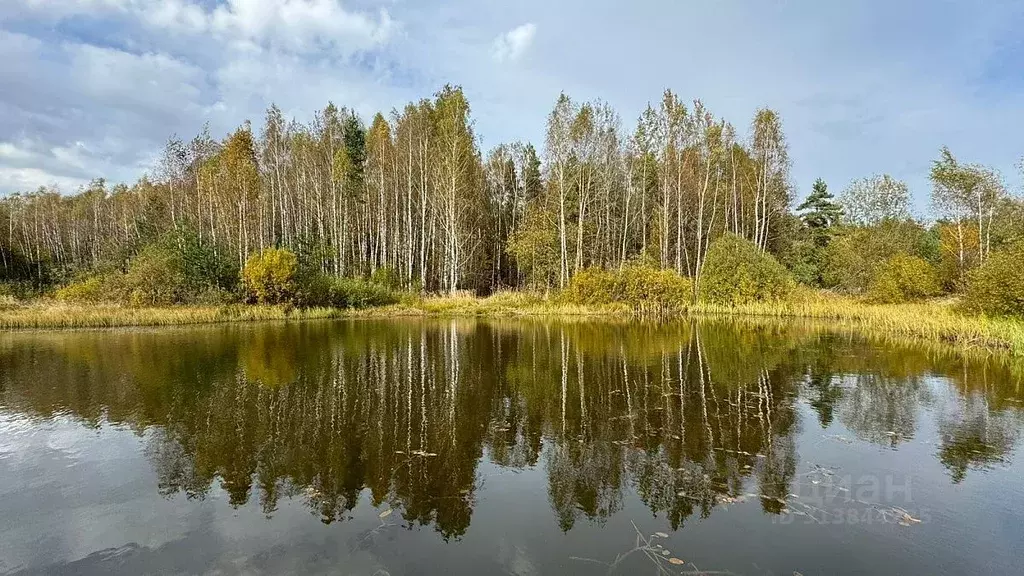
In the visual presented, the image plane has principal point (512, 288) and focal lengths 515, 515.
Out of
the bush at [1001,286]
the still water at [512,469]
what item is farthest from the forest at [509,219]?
the still water at [512,469]

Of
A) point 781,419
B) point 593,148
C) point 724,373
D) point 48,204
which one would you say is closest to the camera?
point 781,419

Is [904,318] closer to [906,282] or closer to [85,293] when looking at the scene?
[906,282]

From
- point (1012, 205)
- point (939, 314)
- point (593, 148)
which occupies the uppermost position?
point (593, 148)

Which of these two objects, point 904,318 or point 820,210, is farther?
point 820,210

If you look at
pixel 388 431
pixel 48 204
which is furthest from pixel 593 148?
pixel 48 204

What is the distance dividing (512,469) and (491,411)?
2765 millimetres

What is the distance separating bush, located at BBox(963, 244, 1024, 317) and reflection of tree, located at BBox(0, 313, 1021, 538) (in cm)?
346

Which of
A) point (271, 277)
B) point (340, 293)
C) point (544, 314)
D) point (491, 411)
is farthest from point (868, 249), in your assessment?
point (271, 277)

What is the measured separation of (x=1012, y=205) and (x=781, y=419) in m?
30.5

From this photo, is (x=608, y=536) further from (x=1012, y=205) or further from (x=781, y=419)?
(x=1012, y=205)

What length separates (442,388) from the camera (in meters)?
11.4

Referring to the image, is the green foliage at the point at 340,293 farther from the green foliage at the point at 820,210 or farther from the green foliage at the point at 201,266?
the green foliage at the point at 820,210

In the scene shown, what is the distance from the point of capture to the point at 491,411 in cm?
965

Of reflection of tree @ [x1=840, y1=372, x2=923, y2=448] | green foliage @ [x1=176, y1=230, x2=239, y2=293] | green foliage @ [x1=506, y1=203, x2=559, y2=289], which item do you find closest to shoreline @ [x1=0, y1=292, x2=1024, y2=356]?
green foliage @ [x1=176, y1=230, x2=239, y2=293]
